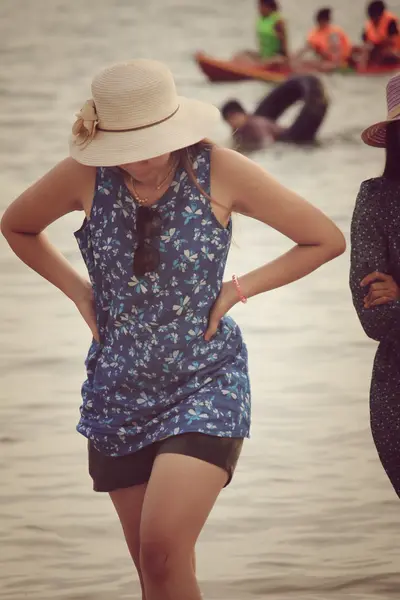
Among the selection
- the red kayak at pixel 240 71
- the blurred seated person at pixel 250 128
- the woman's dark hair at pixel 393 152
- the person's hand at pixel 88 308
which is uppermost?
the woman's dark hair at pixel 393 152

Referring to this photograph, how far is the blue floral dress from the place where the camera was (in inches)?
117

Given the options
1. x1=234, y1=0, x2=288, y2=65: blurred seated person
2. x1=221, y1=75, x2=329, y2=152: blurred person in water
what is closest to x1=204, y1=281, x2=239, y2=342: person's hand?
x1=221, y1=75, x2=329, y2=152: blurred person in water

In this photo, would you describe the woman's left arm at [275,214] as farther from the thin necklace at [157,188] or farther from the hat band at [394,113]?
the hat band at [394,113]

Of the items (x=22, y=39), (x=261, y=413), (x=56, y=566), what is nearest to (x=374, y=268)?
(x=56, y=566)

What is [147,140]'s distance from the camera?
116 inches

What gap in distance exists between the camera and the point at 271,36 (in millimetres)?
14250

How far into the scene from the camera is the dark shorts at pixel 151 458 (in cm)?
292

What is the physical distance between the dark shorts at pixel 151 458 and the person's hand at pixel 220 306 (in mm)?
225

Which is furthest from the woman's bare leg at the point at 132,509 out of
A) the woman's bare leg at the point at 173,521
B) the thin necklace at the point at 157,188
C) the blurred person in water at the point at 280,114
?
the blurred person in water at the point at 280,114

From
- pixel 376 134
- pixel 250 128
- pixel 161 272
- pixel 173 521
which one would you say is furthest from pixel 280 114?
pixel 173 521

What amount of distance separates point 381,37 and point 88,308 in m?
11.4

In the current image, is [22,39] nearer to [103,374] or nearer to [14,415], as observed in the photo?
[14,415]

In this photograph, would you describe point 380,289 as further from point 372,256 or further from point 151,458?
point 151,458

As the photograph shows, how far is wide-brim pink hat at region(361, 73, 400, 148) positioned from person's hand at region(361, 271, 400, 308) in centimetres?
32
